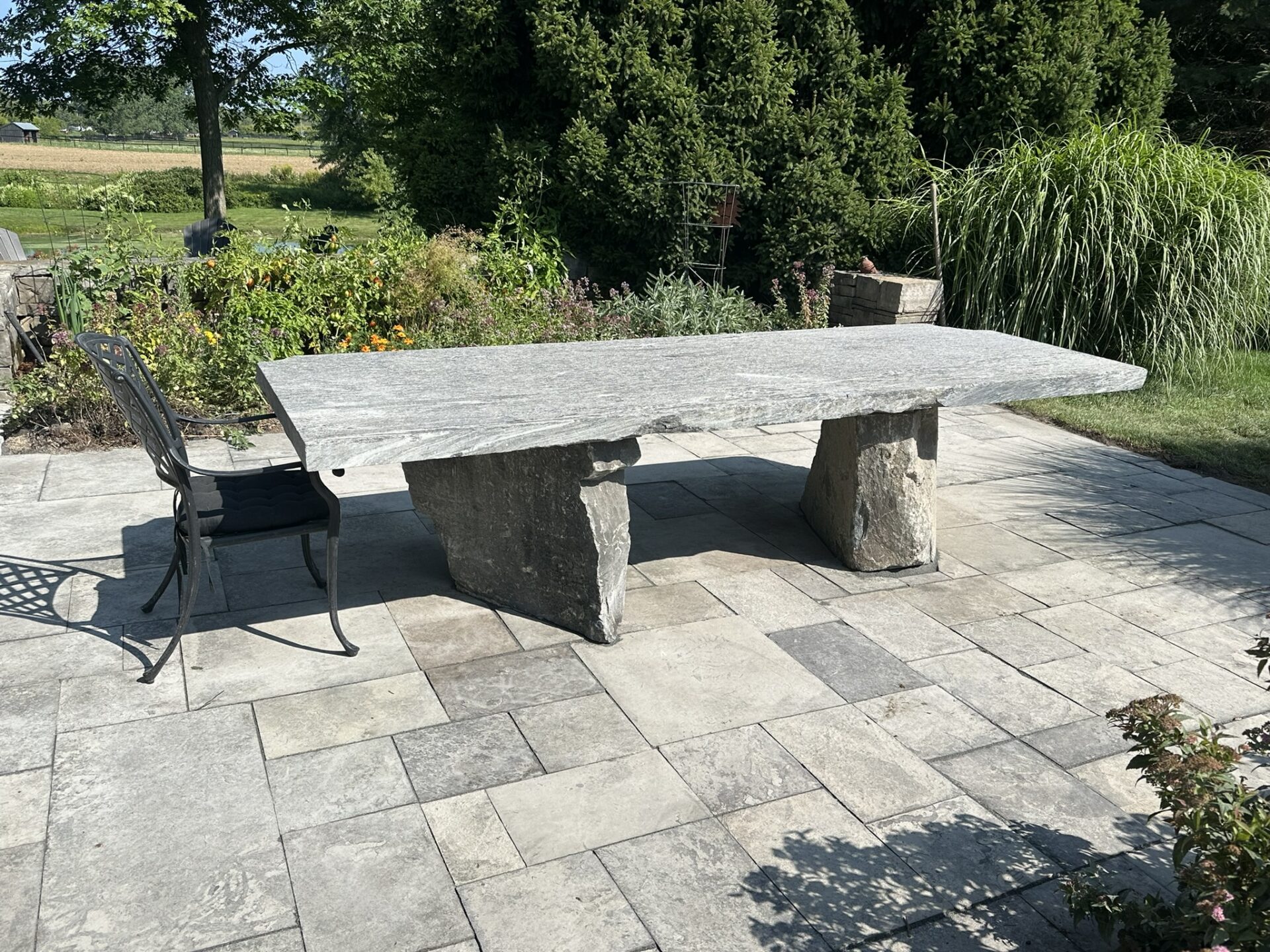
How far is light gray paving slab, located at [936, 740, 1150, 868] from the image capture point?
2.52m

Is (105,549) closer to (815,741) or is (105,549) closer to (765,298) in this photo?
(815,741)

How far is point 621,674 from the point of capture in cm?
327

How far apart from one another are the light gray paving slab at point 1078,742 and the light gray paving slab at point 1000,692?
3 centimetres

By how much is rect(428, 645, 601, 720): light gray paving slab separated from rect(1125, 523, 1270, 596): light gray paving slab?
2558 mm

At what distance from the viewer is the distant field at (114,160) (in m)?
28.8

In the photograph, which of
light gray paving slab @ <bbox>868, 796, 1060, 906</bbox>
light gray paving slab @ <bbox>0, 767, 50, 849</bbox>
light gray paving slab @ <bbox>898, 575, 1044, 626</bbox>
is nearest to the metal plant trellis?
light gray paving slab @ <bbox>898, 575, 1044, 626</bbox>

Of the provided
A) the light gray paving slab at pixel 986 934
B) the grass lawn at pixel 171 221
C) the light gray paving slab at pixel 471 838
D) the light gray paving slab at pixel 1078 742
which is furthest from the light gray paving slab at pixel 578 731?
the grass lawn at pixel 171 221

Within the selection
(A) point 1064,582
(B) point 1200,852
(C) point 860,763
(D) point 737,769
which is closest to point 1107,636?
(A) point 1064,582

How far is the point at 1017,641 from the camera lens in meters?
3.58

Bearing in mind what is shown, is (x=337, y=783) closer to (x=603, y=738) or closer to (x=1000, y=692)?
(x=603, y=738)

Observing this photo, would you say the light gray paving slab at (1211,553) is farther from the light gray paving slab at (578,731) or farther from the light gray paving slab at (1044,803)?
the light gray paving slab at (578,731)

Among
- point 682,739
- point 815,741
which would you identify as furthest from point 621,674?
point 815,741

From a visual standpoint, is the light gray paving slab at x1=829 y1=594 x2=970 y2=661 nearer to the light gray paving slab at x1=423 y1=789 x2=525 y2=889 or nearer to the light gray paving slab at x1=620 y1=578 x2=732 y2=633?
the light gray paving slab at x1=620 y1=578 x2=732 y2=633

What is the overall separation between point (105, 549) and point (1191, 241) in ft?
21.5
